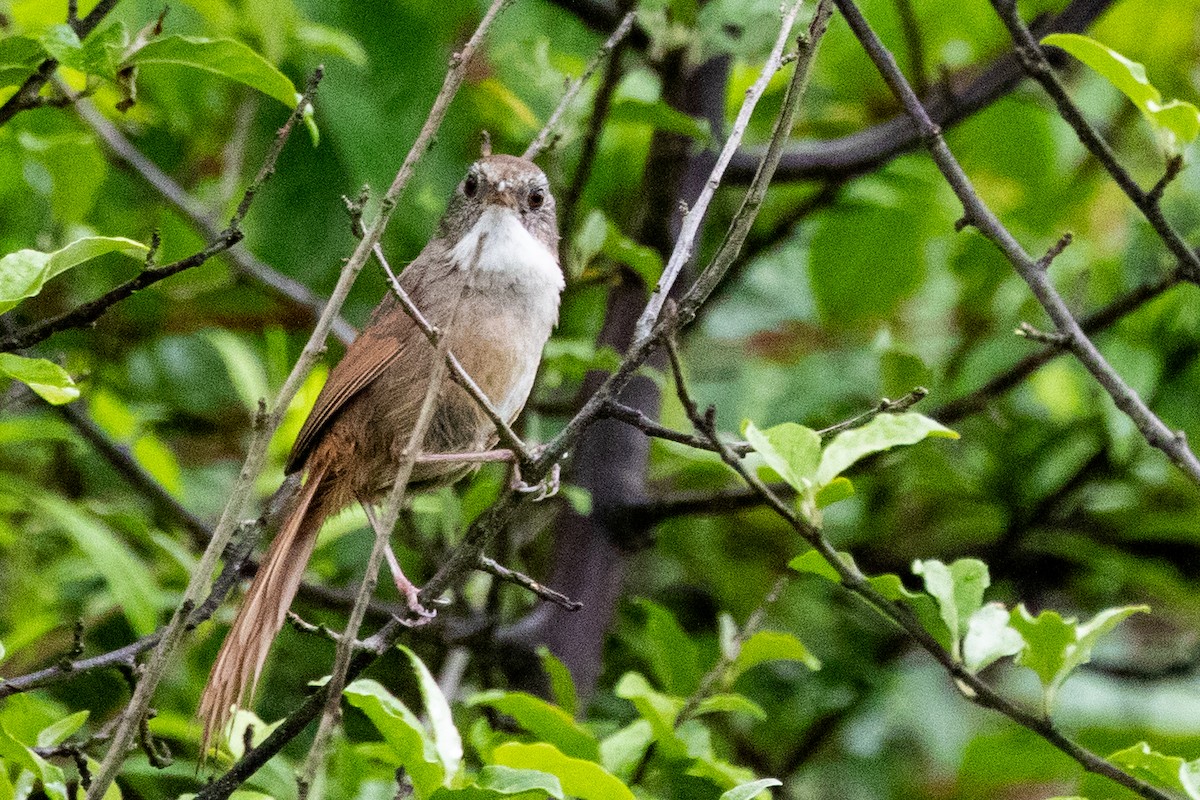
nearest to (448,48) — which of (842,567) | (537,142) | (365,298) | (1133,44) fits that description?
(365,298)

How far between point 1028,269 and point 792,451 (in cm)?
78

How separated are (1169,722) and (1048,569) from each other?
61cm

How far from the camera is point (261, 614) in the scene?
10.2 ft

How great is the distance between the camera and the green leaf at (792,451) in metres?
2.38

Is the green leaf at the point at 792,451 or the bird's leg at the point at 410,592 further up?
the green leaf at the point at 792,451

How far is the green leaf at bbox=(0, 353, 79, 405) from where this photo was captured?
2293 mm

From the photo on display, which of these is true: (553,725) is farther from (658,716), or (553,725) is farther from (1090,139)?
(1090,139)

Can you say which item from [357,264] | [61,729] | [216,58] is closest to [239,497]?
[357,264]

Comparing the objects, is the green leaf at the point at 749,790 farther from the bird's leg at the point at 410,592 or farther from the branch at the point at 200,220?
the branch at the point at 200,220

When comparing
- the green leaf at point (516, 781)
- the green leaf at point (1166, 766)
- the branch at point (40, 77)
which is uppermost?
the branch at point (40, 77)

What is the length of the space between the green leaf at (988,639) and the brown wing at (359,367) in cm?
156

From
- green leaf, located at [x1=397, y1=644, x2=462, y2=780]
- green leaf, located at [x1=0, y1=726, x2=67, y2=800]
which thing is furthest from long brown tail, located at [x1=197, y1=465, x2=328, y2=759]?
green leaf, located at [x1=397, y1=644, x2=462, y2=780]

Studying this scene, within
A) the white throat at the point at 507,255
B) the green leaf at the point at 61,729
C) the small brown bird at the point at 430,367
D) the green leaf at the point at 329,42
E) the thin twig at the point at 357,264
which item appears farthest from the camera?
the green leaf at the point at 329,42

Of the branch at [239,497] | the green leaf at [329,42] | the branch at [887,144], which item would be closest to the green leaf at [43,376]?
the branch at [239,497]
